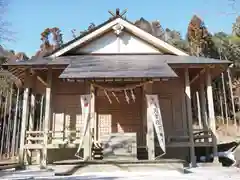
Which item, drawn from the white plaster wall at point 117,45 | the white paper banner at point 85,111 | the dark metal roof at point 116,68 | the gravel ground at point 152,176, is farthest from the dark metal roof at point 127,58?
the gravel ground at point 152,176

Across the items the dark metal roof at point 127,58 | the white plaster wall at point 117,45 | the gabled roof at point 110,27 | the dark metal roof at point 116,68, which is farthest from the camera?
the white plaster wall at point 117,45

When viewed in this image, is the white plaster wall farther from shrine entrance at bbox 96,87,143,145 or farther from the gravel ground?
the gravel ground

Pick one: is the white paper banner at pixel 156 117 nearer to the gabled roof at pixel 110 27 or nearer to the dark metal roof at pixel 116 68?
the dark metal roof at pixel 116 68

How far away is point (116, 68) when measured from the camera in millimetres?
9781

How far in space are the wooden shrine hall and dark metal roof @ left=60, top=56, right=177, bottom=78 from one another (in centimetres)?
4

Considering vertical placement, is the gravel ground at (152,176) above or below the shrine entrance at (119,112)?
below

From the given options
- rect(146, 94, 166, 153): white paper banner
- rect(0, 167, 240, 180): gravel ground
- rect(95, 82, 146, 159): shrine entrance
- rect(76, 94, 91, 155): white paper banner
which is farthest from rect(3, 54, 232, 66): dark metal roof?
rect(0, 167, 240, 180): gravel ground

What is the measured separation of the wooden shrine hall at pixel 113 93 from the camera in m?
10.1

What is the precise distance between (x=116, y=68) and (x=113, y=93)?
206 centimetres

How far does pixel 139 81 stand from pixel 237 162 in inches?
182

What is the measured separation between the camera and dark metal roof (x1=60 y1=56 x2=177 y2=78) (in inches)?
353

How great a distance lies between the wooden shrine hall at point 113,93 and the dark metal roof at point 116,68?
4 cm

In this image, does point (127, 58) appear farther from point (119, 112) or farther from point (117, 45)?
point (119, 112)

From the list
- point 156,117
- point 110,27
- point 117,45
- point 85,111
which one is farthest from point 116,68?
point 110,27
